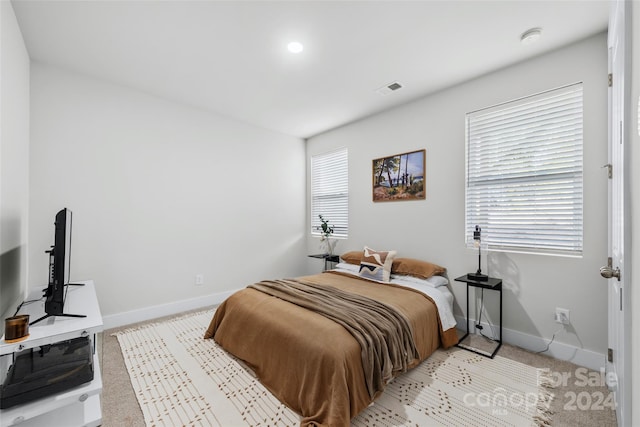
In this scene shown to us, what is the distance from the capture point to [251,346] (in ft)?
7.38

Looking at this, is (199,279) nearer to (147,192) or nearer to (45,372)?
(147,192)

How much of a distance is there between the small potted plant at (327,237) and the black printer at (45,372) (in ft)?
10.7

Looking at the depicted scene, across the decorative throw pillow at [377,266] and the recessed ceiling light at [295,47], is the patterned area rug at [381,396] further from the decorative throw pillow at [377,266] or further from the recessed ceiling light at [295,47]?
the recessed ceiling light at [295,47]

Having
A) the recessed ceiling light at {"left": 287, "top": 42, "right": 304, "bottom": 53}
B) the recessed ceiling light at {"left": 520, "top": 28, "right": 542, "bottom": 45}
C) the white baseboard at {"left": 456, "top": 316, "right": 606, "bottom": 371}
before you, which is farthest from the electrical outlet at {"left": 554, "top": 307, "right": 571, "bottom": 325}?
the recessed ceiling light at {"left": 287, "top": 42, "right": 304, "bottom": 53}

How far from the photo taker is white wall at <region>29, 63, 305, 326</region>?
275 centimetres

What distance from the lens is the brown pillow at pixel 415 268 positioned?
120 inches

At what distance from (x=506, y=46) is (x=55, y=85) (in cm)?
428

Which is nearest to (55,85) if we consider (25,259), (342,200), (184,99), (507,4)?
(184,99)

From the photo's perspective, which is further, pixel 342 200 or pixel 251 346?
pixel 342 200

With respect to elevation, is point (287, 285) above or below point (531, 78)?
below

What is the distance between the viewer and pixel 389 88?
10.4 feet

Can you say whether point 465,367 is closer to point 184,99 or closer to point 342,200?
point 342,200

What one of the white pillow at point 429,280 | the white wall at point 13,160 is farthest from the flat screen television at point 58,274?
the white pillow at point 429,280

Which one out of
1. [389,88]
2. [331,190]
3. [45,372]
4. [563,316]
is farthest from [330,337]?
[331,190]
